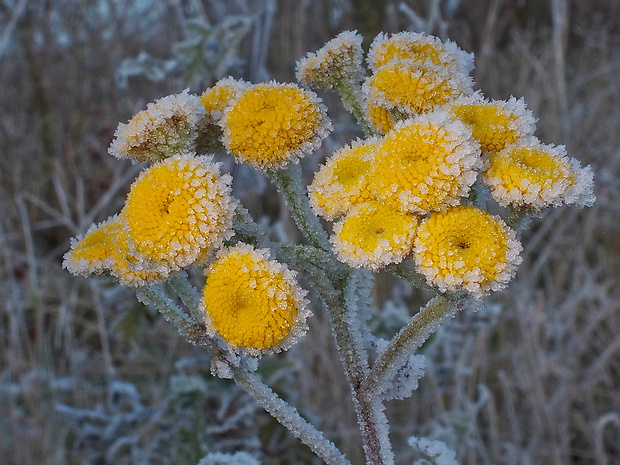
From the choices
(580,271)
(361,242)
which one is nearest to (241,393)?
A: (361,242)

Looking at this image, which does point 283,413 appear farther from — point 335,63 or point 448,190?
point 335,63

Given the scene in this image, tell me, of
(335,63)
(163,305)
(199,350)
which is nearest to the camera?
(163,305)

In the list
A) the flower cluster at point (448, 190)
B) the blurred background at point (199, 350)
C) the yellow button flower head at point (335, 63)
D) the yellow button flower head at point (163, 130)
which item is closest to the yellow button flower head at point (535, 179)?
the flower cluster at point (448, 190)

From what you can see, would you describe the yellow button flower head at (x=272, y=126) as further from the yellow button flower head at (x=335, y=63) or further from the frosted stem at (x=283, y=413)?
the frosted stem at (x=283, y=413)

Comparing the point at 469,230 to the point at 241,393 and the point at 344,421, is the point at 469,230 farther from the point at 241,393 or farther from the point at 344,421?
the point at 344,421

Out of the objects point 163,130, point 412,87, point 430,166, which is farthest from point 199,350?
point 430,166

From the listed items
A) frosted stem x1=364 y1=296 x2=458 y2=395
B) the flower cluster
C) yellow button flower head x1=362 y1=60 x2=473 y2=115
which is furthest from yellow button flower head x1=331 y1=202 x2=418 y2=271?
yellow button flower head x1=362 y1=60 x2=473 y2=115
